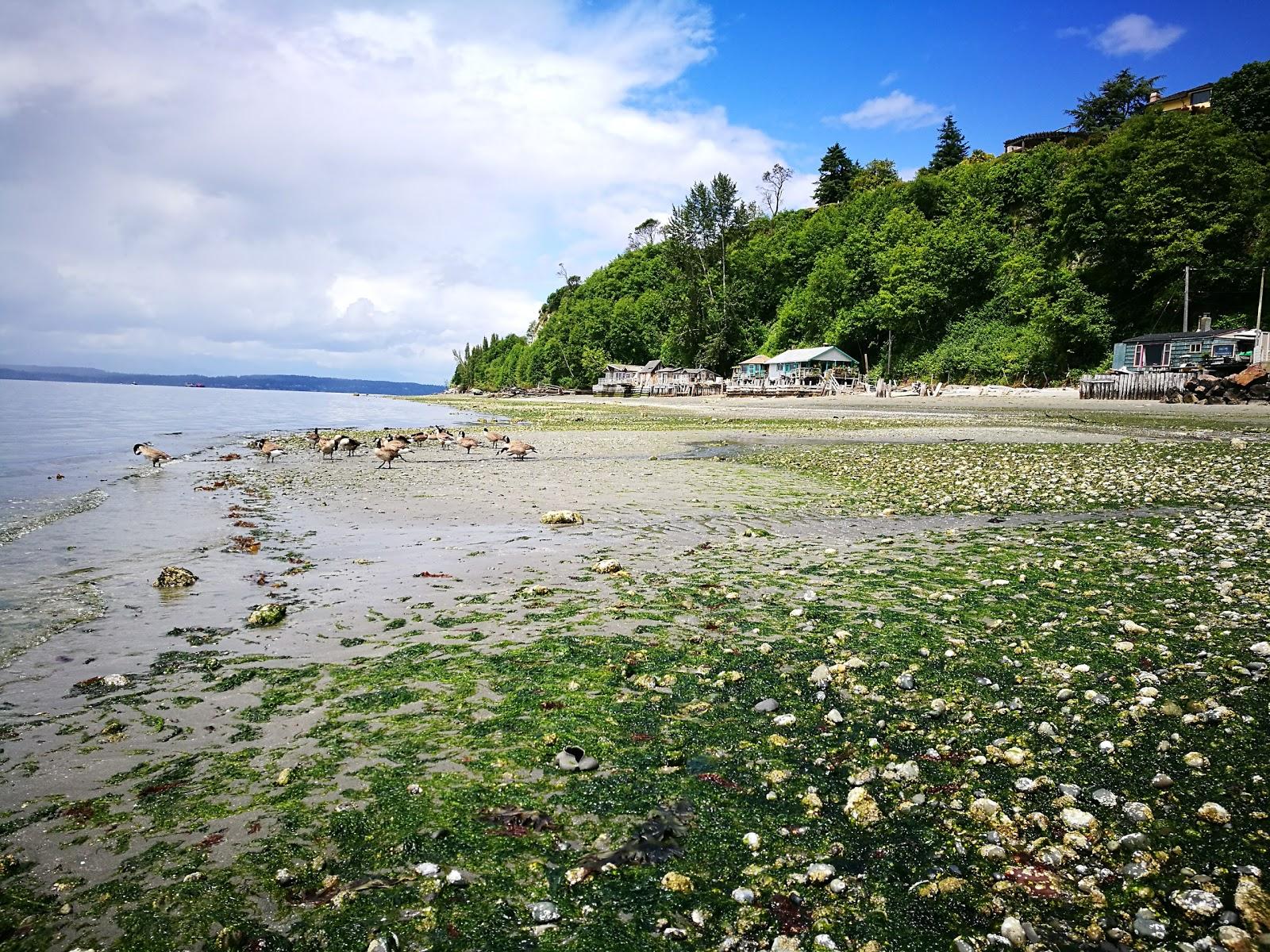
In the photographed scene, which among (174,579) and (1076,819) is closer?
(1076,819)

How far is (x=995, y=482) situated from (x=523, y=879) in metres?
16.8

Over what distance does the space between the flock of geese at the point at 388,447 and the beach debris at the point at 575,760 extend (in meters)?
22.4

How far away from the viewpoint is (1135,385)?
169 ft

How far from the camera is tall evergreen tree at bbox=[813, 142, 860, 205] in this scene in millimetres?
145250

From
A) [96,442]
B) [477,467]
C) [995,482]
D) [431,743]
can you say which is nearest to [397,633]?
[431,743]

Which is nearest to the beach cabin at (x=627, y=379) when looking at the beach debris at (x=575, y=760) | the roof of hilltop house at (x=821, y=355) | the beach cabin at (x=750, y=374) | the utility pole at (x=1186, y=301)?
the beach cabin at (x=750, y=374)

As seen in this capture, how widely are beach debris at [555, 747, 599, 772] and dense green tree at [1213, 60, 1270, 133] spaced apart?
408ft

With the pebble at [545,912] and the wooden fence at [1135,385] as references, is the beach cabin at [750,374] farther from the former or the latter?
the pebble at [545,912]

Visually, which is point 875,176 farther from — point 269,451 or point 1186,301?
point 269,451

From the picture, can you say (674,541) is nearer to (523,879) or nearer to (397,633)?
(397,633)

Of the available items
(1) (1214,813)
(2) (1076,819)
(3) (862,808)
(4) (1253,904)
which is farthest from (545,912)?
(1) (1214,813)

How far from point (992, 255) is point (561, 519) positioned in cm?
9669

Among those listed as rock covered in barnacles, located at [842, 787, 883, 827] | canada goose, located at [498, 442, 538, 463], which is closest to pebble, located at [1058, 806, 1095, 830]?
rock covered in barnacles, located at [842, 787, 883, 827]

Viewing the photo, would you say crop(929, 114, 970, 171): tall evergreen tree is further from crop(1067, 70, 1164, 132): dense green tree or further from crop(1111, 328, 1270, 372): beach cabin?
crop(1111, 328, 1270, 372): beach cabin
